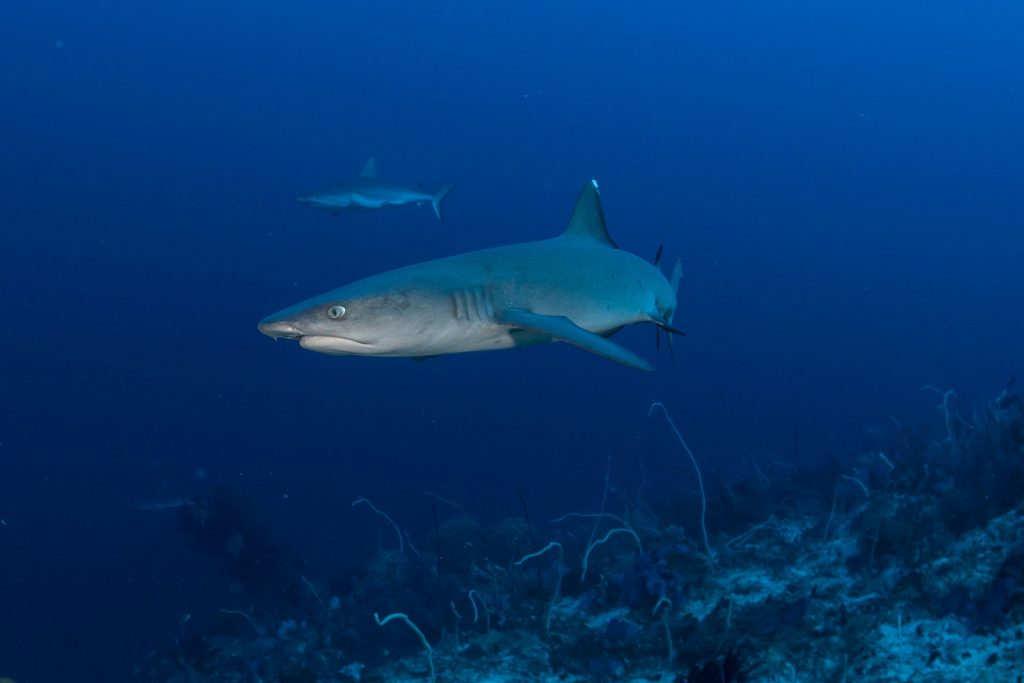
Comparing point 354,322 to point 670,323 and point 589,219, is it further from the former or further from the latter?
point 670,323

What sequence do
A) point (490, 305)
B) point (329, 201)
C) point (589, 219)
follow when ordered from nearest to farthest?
1. point (490, 305)
2. point (589, 219)
3. point (329, 201)

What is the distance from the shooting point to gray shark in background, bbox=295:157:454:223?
43.2 ft

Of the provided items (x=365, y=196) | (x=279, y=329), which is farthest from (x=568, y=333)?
(x=365, y=196)

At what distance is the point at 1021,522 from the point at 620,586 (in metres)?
3.02

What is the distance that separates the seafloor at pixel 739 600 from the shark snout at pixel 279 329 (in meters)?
1.80

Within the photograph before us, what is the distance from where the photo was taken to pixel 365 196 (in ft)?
43.3

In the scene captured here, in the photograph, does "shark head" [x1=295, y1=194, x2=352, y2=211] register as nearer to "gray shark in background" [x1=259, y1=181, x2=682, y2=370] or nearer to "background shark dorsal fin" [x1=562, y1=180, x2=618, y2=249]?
"background shark dorsal fin" [x1=562, y1=180, x2=618, y2=249]

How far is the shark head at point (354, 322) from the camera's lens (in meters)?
3.55

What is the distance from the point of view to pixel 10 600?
20359 mm

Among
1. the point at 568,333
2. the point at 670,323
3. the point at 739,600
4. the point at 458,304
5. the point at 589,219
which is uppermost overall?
the point at 589,219

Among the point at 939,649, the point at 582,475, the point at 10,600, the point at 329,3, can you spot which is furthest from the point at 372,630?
the point at 329,3

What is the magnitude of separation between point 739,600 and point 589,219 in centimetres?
342

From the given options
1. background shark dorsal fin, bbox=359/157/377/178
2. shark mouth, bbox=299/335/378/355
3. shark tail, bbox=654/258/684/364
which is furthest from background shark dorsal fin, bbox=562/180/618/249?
background shark dorsal fin, bbox=359/157/377/178

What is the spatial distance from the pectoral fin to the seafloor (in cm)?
193
